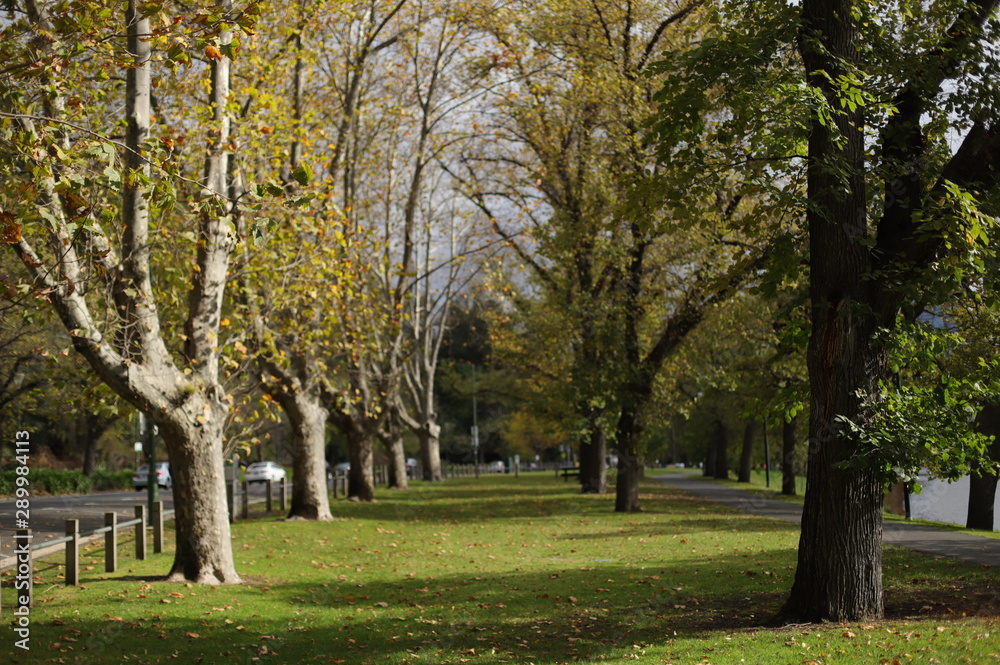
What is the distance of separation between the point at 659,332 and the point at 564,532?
39.7ft

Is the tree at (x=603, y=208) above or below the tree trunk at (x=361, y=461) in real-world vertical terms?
above

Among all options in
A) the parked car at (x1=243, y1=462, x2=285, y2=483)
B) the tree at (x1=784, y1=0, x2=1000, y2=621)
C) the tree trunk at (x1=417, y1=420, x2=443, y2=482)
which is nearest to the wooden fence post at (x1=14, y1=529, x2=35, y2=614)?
the tree at (x1=784, y1=0, x2=1000, y2=621)

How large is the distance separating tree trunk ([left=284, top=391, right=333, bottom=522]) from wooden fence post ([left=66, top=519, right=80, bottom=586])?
10284mm

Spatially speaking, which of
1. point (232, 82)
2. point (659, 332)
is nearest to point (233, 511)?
point (232, 82)

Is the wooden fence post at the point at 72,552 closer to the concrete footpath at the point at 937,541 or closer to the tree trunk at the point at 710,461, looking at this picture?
the concrete footpath at the point at 937,541

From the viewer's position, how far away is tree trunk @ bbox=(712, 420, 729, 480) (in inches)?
1925

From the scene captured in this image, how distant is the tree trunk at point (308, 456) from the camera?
22.1 meters

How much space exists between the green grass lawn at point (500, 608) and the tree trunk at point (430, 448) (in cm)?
2297

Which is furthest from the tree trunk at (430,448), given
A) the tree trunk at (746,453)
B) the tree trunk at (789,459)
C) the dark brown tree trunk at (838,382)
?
the dark brown tree trunk at (838,382)

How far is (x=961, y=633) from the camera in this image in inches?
314

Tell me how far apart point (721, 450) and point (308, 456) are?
1304 inches

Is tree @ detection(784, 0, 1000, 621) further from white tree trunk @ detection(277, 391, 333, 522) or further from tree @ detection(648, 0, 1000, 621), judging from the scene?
white tree trunk @ detection(277, 391, 333, 522)

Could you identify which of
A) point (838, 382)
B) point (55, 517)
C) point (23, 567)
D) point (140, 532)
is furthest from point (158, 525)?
point (838, 382)

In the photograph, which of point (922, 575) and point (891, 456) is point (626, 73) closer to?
point (922, 575)
